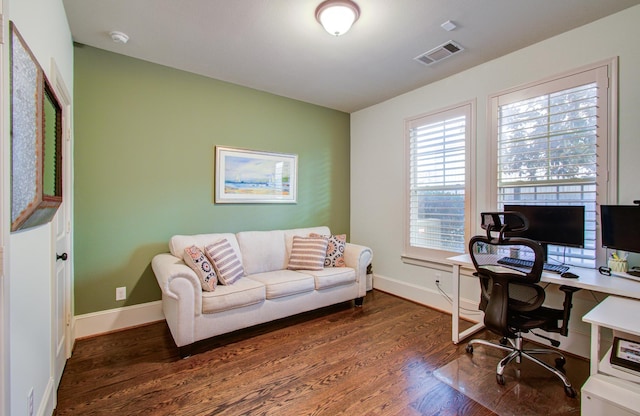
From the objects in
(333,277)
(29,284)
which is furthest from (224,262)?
(29,284)

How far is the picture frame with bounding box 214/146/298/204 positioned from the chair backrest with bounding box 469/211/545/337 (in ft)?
7.92

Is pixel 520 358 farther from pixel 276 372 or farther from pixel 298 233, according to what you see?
pixel 298 233

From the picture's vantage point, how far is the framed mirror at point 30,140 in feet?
3.53

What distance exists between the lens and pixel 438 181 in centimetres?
347

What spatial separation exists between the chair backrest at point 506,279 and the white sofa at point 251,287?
4.89ft

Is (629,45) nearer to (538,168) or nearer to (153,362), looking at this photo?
(538,168)

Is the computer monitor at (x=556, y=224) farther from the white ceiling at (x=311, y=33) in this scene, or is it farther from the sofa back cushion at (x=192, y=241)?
the sofa back cushion at (x=192, y=241)

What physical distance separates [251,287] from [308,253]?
0.91 meters

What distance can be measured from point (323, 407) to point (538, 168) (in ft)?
8.66

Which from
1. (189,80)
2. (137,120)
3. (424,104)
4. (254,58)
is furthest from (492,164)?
(137,120)

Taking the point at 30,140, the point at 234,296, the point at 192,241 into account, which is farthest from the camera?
the point at 192,241

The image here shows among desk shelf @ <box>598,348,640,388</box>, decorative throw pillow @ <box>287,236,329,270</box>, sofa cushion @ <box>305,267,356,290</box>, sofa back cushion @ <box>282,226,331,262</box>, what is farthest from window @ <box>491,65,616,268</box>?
sofa back cushion @ <box>282,226,331,262</box>

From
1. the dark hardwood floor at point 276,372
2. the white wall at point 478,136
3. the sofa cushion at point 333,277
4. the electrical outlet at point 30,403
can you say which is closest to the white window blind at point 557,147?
the white wall at point 478,136

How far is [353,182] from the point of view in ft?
15.2
